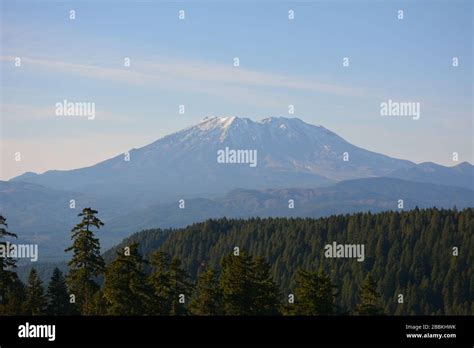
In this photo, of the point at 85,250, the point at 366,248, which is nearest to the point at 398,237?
the point at 366,248

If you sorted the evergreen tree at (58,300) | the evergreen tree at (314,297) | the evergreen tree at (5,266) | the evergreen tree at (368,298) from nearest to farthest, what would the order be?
the evergreen tree at (5,266), the evergreen tree at (314,297), the evergreen tree at (58,300), the evergreen tree at (368,298)

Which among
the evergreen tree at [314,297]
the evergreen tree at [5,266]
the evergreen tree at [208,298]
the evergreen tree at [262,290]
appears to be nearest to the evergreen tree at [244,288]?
the evergreen tree at [262,290]

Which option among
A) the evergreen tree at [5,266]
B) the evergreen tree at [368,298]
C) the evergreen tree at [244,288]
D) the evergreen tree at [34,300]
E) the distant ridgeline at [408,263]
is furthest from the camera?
the distant ridgeline at [408,263]

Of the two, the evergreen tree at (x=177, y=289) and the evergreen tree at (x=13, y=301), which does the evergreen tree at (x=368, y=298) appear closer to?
the evergreen tree at (x=177, y=289)

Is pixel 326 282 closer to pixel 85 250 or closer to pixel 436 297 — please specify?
pixel 85 250

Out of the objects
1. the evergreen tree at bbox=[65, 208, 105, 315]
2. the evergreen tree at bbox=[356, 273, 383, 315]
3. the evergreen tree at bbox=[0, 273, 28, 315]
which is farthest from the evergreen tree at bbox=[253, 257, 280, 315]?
the evergreen tree at bbox=[0, 273, 28, 315]

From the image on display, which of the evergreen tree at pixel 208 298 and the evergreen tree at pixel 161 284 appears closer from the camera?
the evergreen tree at pixel 161 284

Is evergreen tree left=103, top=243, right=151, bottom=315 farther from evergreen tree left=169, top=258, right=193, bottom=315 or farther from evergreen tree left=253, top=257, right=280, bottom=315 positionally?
evergreen tree left=253, top=257, right=280, bottom=315
